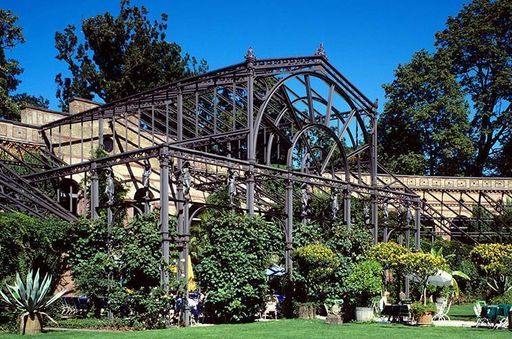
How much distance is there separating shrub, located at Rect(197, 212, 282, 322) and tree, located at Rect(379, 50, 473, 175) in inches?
1139

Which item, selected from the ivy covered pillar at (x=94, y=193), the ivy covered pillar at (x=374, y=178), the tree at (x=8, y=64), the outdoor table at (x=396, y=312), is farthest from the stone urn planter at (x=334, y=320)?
the tree at (x=8, y=64)

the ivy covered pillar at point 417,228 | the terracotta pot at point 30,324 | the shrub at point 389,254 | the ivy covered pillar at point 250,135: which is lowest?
the terracotta pot at point 30,324

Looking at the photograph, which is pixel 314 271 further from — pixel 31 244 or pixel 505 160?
pixel 505 160

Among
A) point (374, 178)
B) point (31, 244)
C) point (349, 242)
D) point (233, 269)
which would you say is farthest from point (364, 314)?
point (31, 244)

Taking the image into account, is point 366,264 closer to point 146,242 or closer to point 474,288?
point 146,242

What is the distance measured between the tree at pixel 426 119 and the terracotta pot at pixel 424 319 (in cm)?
2729

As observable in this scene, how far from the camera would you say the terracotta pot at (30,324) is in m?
16.6

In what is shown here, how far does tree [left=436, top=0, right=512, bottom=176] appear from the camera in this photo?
162 feet

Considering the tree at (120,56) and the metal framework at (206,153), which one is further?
the tree at (120,56)

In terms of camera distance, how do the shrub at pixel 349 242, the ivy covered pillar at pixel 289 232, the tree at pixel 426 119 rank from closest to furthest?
the ivy covered pillar at pixel 289 232
the shrub at pixel 349 242
the tree at pixel 426 119

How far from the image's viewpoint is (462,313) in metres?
27.4

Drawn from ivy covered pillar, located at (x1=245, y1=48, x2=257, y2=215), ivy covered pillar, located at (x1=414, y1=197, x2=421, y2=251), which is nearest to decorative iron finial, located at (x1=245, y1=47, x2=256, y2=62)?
ivy covered pillar, located at (x1=245, y1=48, x2=257, y2=215)

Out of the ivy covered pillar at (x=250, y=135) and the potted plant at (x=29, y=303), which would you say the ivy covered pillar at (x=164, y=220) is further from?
the ivy covered pillar at (x=250, y=135)

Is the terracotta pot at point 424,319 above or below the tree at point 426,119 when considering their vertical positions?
below
